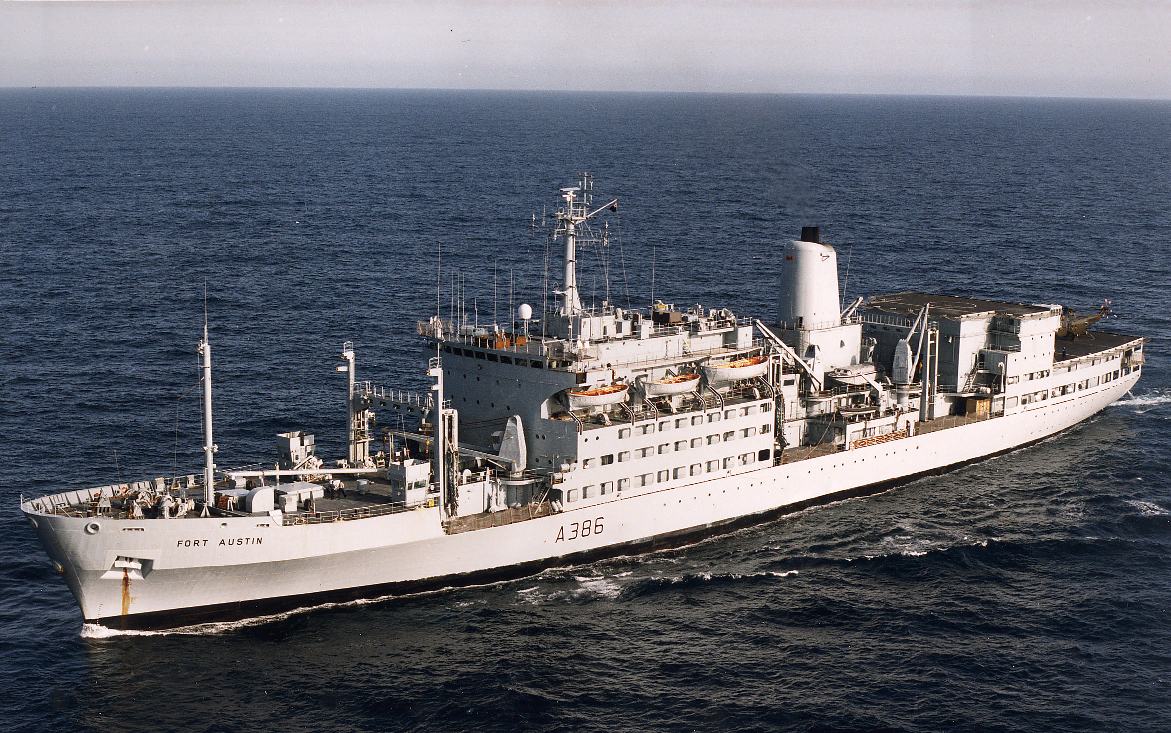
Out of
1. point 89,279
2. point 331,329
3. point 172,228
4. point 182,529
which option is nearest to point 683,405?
point 182,529

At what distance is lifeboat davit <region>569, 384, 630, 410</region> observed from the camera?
1711 inches

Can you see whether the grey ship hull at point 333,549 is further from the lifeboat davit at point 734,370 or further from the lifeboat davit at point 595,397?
the lifeboat davit at point 734,370

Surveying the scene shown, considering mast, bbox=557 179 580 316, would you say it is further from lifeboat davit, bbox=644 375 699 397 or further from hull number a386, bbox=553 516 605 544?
hull number a386, bbox=553 516 605 544

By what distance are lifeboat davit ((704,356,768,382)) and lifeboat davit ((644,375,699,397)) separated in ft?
4.47

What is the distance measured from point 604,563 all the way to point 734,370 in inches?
386

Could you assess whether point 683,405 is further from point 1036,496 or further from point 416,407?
point 1036,496

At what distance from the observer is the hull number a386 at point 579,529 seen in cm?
4291

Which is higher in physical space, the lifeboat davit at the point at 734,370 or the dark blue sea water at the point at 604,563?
the lifeboat davit at the point at 734,370

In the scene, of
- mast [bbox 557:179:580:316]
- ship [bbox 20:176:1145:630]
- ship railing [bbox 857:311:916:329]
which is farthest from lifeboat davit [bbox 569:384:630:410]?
ship railing [bbox 857:311:916:329]

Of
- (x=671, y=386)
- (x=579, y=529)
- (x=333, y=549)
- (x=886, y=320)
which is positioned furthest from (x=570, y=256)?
(x=886, y=320)

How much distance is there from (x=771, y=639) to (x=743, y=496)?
1040cm

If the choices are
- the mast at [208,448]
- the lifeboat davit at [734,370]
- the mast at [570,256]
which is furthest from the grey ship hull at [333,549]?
the mast at [570,256]

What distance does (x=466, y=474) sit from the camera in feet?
135

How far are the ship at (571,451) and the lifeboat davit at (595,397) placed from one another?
4.7 inches
